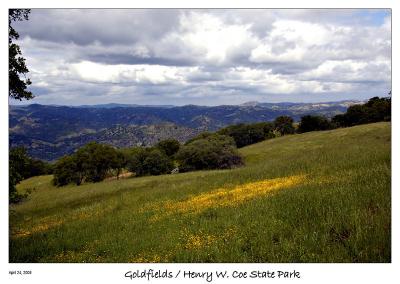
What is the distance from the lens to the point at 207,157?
86688 millimetres

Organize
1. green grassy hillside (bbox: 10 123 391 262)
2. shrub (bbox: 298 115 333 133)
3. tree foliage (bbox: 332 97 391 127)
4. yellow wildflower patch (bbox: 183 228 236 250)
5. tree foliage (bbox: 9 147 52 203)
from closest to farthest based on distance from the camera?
green grassy hillside (bbox: 10 123 391 262)
yellow wildflower patch (bbox: 183 228 236 250)
tree foliage (bbox: 9 147 52 203)
tree foliage (bbox: 332 97 391 127)
shrub (bbox: 298 115 333 133)

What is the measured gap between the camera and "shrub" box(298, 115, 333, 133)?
126075mm

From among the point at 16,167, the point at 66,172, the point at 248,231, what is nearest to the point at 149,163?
the point at 66,172

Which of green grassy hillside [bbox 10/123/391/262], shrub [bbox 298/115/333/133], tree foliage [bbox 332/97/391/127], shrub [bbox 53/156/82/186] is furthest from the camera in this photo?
shrub [bbox 298/115/333/133]

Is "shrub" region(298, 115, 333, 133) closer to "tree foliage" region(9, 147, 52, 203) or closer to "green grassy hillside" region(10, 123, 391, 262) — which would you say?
"green grassy hillside" region(10, 123, 391, 262)

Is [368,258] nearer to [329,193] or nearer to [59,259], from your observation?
[329,193]

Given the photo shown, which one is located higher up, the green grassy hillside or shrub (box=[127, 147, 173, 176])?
the green grassy hillside

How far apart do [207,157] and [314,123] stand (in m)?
56.5

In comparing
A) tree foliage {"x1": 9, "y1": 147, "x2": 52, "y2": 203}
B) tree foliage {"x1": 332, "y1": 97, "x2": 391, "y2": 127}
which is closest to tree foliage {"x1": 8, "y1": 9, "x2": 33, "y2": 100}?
tree foliage {"x1": 9, "y1": 147, "x2": 52, "y2": 203}

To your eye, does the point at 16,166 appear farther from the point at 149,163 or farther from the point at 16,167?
the point at 149,163

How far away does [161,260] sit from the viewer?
8.85 metres

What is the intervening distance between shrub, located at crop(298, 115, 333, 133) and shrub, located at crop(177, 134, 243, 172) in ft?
163

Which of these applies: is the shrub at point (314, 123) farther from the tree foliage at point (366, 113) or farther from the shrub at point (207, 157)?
the shrub at point (207, 157)
